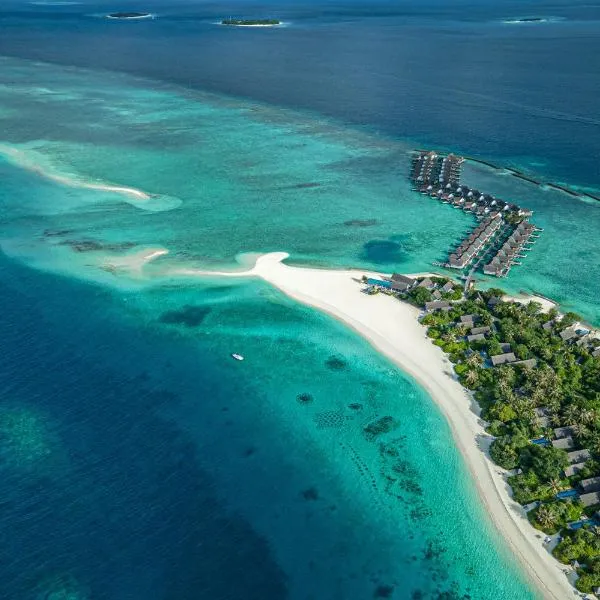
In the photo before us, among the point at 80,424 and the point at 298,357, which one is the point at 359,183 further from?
the point at 80,424

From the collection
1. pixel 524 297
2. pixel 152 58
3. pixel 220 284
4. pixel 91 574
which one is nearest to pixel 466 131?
pixel 524 297

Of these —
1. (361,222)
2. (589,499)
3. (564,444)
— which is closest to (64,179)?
(361,222)

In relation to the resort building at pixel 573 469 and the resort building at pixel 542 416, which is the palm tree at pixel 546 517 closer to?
the resort building at pixel 573 469

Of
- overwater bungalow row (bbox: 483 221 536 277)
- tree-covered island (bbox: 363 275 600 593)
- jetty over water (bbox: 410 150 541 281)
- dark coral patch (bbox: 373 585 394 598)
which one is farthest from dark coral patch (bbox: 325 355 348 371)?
overwater bungalow row (bbox: 483 221 536 277)

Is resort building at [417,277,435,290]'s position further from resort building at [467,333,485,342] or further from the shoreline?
the shoreline

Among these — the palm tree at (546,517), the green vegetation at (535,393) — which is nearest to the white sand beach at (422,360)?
the palm tree at (546,517)
